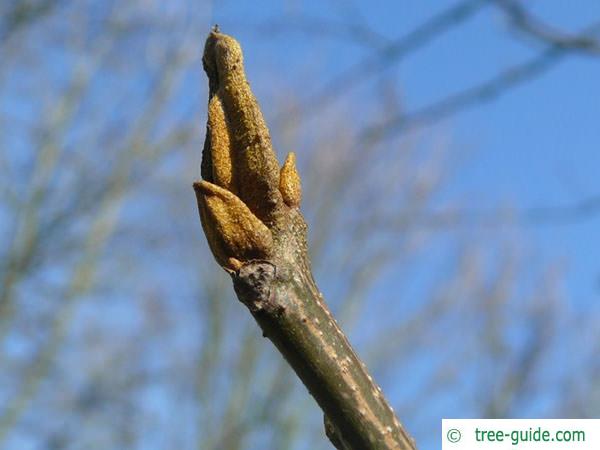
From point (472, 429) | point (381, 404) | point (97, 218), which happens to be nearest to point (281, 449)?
point (97, 218)

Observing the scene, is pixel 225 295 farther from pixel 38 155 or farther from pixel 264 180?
pixel 264 180
